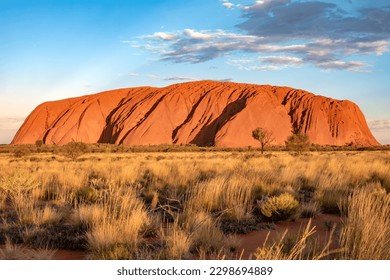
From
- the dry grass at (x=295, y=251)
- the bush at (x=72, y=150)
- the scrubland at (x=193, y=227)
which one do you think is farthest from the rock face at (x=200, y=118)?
the dry grass at (x=295, y=251)

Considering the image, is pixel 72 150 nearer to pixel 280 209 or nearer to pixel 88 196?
pixel 88 196

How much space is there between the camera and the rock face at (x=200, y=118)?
87.5 meters

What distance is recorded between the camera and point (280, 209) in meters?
7.36

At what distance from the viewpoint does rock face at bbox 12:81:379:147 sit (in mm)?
87500

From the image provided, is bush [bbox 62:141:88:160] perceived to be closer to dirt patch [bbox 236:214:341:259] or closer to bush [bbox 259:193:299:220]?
bush [bbox 259:193:299:220]

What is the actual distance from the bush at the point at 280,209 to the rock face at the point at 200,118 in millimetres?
74412

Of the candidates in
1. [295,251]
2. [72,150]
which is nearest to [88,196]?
[295,251]

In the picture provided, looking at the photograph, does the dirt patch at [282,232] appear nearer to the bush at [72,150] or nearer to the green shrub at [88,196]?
the green shrub at [88,196]

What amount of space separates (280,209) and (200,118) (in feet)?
278

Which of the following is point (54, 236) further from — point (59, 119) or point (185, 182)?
point (59, 119)

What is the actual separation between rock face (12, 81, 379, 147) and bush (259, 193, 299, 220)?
244 feet

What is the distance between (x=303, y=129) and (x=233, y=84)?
21932mm

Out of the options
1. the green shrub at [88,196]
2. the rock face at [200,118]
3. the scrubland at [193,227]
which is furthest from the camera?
the rock face at [200,118]

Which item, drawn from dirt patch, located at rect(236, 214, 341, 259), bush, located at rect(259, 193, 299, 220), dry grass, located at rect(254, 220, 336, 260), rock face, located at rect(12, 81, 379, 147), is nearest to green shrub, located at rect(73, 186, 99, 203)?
bush, located at rect(259, 193, 299, 220)
